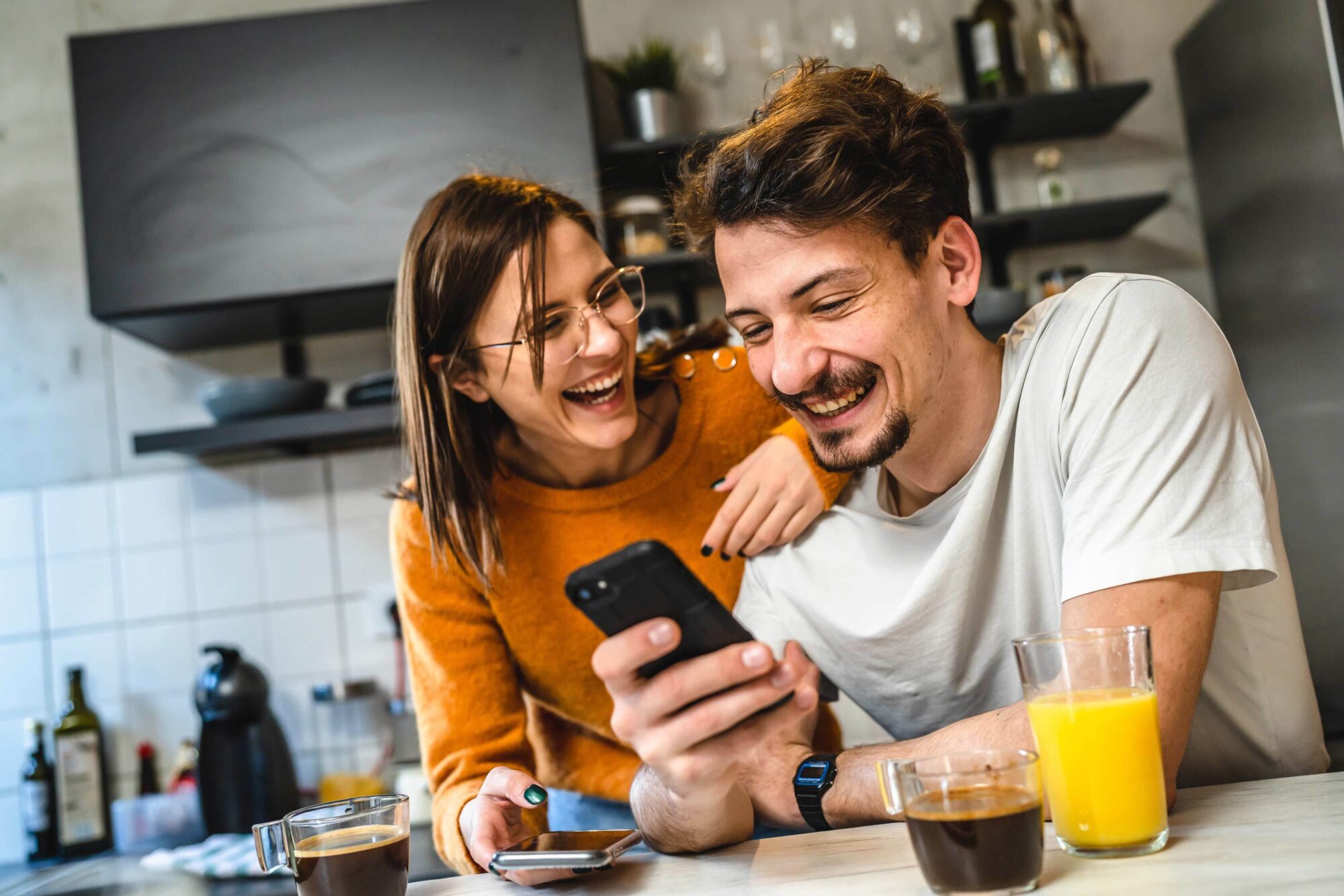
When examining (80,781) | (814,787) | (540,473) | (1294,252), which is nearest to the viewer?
(814,787)

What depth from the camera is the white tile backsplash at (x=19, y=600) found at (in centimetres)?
266

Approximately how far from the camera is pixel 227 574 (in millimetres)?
2686

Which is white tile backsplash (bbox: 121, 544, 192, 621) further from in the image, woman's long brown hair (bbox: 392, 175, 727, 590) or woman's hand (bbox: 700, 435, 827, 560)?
woman's hand (bbox: 700, 435, 827, 560)

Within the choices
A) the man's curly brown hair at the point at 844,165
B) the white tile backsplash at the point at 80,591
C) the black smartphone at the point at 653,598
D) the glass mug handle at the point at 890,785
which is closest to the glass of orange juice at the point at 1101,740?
the glass mug handle at the point at 890,785

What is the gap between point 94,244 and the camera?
2.30 metres

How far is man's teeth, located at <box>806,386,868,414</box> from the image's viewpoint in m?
1.14

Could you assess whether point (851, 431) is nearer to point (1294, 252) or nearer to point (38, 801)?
point (1294, 252)

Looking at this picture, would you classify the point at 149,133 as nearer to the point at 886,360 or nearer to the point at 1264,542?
the point at 886,360

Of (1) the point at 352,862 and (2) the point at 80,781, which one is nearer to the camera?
(1) the point at 352,862

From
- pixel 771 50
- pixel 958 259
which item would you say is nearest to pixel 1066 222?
pixel 771 50

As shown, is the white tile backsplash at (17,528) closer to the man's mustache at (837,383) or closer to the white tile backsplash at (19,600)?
the white tile backsplash at (19,600)

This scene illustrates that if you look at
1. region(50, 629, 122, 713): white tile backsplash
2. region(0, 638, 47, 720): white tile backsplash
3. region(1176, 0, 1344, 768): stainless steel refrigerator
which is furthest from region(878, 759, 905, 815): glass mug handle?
region(0, 638, 47, 720): white tile backsplash

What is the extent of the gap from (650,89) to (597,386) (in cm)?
138

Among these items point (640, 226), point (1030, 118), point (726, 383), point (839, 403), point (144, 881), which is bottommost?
point (144, 881)
